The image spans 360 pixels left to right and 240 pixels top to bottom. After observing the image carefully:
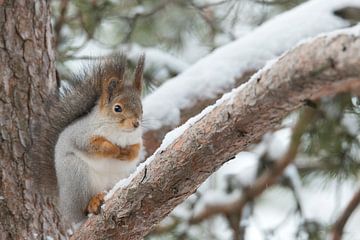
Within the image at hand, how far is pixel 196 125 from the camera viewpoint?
1248 millimetres

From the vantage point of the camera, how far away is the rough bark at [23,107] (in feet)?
5.74

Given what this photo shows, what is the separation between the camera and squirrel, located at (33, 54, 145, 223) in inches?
65.6

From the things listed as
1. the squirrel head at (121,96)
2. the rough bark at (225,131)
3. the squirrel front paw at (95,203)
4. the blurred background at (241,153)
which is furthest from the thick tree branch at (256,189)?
the rough bark at (225,131)

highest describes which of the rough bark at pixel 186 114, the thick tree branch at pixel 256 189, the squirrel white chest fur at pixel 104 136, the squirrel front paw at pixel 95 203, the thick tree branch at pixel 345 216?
the rough bark at pixel 186 114

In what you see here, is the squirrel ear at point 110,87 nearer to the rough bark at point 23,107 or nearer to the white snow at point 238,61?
the rough bark at point 23,107

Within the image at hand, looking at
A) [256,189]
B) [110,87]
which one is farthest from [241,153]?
[110,87]

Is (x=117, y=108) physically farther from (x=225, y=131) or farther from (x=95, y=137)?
(x=225, y=131)

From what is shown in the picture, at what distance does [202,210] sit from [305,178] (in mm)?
341

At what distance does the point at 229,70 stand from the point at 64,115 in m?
0.50

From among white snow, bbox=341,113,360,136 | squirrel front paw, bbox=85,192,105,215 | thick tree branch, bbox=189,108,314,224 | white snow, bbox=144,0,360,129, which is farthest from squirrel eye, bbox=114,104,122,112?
white snow, bbox=341,113,360,136

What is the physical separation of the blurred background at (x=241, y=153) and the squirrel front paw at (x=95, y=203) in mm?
543

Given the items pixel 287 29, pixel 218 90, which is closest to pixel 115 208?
pixel 218 90

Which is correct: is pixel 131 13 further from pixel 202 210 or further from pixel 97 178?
pixel 97 178

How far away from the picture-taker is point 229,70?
206 cm
